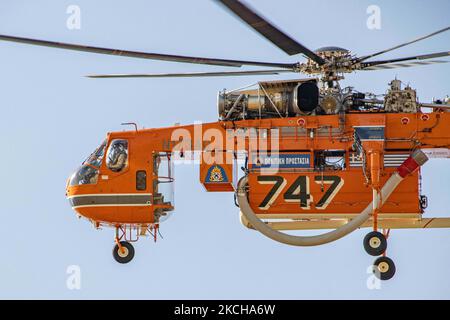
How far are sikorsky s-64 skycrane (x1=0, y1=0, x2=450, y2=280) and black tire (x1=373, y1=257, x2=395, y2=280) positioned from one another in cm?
2

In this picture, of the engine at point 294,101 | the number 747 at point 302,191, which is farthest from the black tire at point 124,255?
the engine at point 294,101

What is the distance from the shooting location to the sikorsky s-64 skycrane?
83.4 ft

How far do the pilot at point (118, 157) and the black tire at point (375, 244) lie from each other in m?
6.34

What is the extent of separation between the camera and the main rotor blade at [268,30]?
20031 mm

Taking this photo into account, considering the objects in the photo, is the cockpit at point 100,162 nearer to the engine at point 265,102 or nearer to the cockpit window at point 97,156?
the cockpit window at point 97,156

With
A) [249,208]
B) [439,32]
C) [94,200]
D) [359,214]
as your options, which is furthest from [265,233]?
[439,32]

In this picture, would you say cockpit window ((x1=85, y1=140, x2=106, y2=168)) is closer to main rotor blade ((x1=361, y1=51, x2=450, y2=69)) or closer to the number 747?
the number 747

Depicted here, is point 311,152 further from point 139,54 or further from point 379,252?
point 139,54

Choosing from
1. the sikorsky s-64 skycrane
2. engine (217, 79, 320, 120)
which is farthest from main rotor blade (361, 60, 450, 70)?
engine (217, 79, 320, 120)

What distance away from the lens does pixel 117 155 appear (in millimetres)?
26734

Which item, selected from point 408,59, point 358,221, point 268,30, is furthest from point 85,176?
point 408,59

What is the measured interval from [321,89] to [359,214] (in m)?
3.19

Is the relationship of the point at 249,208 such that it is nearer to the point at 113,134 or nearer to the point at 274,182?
the point at 274,182

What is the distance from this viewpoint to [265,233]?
25625mm
